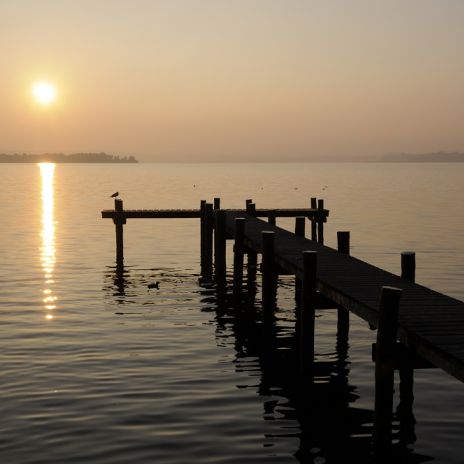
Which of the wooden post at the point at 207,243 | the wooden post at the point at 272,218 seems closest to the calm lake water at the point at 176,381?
the wooden post at the point at 207,243

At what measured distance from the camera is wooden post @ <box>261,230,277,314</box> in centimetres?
1692

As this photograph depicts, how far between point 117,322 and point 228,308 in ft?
10.7

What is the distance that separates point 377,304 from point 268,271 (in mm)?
4988

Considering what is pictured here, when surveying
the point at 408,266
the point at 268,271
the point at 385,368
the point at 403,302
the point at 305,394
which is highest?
the point at 408,266

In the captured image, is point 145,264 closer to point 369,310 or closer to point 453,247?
point 453,247

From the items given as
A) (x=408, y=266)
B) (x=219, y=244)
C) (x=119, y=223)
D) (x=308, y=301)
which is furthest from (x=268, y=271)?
(x=119, y=223)

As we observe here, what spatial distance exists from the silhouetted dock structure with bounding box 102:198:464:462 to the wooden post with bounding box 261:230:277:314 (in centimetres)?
2

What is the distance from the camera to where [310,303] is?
14.1 meters

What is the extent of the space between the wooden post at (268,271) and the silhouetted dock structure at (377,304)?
2cm

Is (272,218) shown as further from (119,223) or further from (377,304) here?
(377,304)

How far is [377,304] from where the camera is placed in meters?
12.2

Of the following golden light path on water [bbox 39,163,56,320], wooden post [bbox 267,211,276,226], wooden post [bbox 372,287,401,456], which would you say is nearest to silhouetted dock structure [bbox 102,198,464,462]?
wooden post [bbox 372,287,401,456]

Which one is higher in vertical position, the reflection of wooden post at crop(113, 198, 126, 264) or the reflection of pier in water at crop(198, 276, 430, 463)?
the reflection of wooden post at crop(113, 198, 126, 264)

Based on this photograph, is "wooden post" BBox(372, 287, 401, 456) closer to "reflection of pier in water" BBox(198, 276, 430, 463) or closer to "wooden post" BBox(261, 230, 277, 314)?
"reflection of pier in water" BBox(198, 276, 430, 463)
